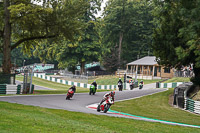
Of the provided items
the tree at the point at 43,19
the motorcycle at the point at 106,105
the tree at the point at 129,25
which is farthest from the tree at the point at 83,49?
the motorcycle at the point at 106,105

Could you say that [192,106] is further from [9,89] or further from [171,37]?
[9,89]

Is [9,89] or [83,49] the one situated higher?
[83,49]

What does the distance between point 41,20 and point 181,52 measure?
50.1 ft

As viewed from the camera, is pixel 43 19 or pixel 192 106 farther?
pixel 43 19

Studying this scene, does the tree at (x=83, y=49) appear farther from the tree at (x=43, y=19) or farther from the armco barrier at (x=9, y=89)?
the armco barrier at (x=9, y=89)

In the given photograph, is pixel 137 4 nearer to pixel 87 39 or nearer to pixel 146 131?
pixel 87 39

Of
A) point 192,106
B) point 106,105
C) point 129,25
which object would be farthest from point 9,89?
point 129,25

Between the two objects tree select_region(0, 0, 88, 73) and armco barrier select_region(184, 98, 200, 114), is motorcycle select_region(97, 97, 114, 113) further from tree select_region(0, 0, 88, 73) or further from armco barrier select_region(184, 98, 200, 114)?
tree select_region(0, 0, 88, 73)

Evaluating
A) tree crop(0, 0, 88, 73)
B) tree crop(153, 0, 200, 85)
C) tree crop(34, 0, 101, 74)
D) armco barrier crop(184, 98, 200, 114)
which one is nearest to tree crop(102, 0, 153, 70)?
tree crop(34, 0, 101, 74)

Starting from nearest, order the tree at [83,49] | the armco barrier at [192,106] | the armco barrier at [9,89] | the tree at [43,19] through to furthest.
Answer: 1. the armco barrier at [192,106]
2. the armco barrier at [9,89]
3. the tree at [43,19]
4. the tree at [83,49]

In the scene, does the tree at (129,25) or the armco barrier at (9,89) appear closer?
the armco barrier at (9,89)

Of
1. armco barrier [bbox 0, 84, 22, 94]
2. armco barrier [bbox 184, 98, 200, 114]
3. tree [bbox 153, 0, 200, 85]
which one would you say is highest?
tree [bbox 153, 0, 200, 85]

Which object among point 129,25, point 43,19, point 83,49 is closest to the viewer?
point 43,19

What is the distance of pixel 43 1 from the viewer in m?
28.5
